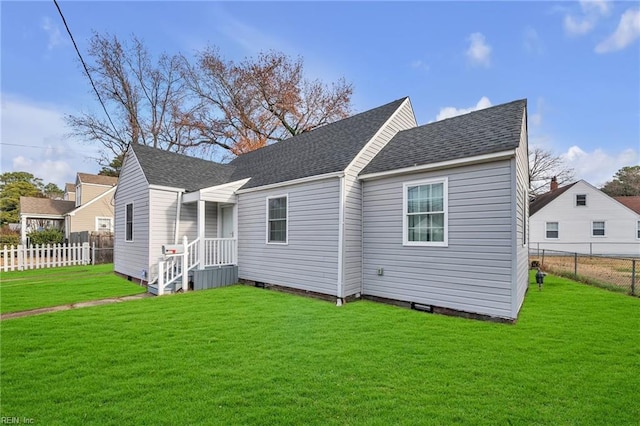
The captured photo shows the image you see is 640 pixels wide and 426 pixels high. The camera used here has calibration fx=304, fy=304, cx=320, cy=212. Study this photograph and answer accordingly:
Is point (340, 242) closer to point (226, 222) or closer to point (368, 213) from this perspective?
point (368, 213)

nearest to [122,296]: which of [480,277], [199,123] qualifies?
[480,277]

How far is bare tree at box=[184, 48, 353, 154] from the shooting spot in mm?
24000

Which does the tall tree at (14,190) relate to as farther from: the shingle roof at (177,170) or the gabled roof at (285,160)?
the gabled roof at (285,160)

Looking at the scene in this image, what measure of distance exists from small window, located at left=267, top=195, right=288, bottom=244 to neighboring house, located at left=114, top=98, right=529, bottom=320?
0.05m

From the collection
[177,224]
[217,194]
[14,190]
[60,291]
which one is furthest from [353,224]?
[14,190]

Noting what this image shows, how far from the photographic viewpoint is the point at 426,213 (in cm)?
666

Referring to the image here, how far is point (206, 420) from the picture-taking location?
2.64 metres

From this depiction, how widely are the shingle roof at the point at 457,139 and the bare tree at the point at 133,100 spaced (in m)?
20.6

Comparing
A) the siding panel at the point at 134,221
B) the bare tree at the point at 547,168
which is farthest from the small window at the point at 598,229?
the siding panel at the point at 134,221

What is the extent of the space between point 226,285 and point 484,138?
26.9ft

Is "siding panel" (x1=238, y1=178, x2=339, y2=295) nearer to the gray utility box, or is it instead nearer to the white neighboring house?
the gray utility box

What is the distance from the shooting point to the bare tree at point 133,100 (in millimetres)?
21750

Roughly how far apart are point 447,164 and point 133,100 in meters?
24.9

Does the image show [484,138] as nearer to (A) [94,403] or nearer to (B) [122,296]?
(A) [94,403]
